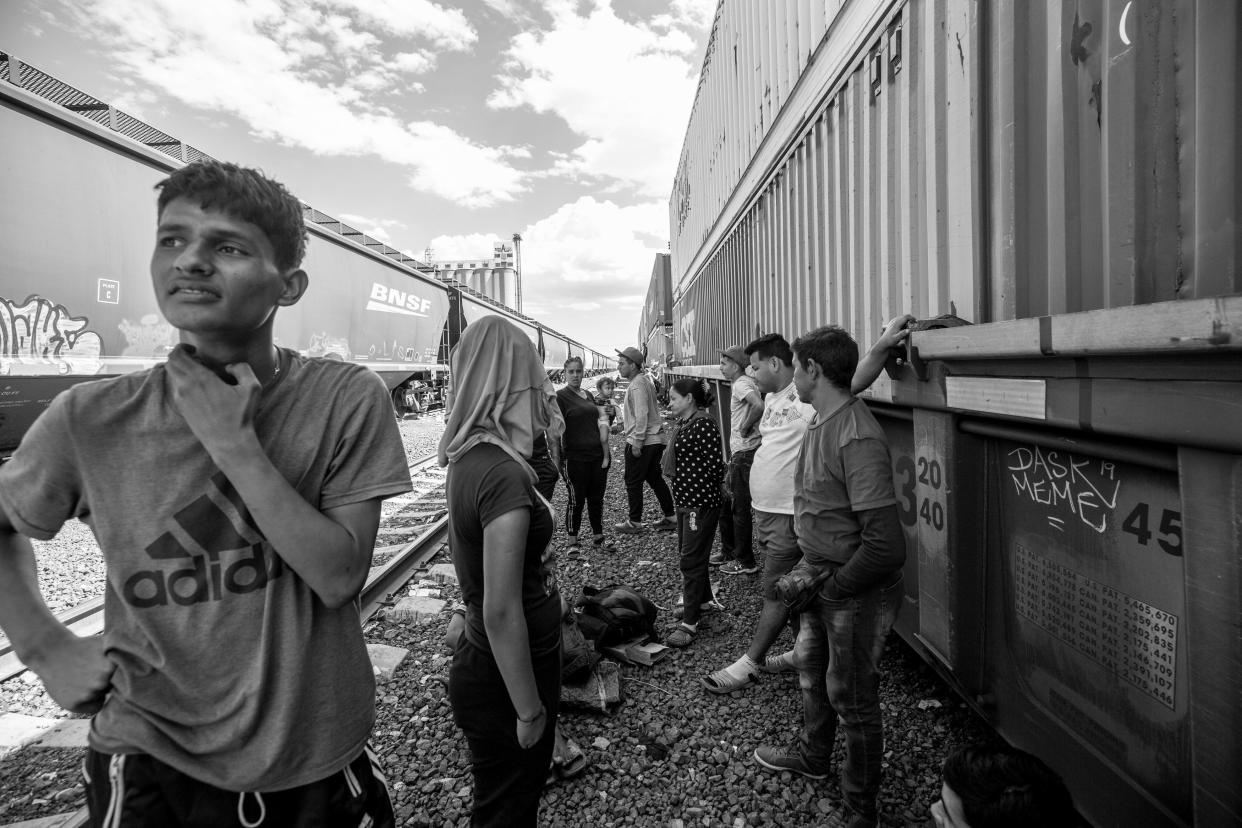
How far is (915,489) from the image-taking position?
263 centimetres

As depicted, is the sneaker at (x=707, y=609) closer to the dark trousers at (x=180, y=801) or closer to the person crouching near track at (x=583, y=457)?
the person crouching near track at (x=583, y=457)

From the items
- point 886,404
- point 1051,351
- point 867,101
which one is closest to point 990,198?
point 1051,351

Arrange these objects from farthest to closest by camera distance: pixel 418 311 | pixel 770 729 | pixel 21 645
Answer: pixel 418 311, pixel 770 729, pixel 21 645

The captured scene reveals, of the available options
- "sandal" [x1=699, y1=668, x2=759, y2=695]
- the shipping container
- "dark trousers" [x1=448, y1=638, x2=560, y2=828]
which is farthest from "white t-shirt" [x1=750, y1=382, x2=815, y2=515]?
the shipping container

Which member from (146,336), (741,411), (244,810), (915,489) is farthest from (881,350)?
(146,336)

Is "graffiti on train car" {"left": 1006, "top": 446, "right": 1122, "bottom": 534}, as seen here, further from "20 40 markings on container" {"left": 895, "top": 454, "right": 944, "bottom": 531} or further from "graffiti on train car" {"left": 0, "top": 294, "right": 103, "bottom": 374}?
"graffiti on train car" {"left": 0, "top": 294, "right": 103, "bottom": 374}

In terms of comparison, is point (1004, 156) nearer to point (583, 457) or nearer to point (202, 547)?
point (202, 547)

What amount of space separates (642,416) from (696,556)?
236 cm

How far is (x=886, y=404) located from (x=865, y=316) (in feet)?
1.94

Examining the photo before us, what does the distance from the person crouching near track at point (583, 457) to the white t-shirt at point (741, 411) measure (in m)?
1.39

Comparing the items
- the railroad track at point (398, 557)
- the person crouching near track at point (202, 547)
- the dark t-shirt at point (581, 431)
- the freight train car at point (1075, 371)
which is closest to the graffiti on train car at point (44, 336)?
the railroad track at point (398, 557)

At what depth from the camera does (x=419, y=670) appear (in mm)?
3377

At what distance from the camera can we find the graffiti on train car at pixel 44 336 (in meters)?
4.70

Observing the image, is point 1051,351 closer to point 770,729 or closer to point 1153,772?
point 1153,772
